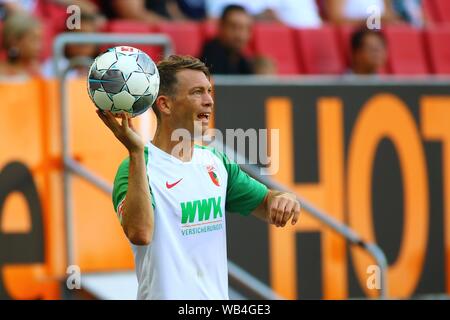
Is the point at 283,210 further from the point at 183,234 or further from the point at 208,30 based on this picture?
the point at 208,30

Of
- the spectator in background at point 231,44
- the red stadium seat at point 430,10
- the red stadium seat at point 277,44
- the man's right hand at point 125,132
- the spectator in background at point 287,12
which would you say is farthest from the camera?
the red stadium seat at point 430,10

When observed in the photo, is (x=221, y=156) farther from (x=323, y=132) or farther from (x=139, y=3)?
(x=139, y=3)

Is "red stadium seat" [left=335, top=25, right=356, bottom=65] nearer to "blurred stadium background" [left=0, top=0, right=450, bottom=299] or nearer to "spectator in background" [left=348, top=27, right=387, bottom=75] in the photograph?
"blurred stadium background" [left=0, top=0, right=450, bottom=299]

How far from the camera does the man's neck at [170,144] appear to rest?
18.4ft

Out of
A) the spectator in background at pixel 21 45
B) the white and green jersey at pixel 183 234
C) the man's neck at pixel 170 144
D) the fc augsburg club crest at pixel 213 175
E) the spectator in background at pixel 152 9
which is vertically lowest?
the white and green jersey at pixel 183 234

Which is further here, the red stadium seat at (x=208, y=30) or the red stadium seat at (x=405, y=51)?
the red stadium seat at (x=405, y=51)

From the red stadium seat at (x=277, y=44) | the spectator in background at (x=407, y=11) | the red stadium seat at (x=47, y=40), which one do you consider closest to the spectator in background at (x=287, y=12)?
the red stadium seat at (x=277, y=44)

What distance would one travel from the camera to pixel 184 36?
407 inches

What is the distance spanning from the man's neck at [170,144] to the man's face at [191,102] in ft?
0.20

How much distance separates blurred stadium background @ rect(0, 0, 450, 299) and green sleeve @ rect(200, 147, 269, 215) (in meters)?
2.50

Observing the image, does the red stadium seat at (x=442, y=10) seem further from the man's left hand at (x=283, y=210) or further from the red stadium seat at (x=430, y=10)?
the man's left hand at (x=283, y=210)

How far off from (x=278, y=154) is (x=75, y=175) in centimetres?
189

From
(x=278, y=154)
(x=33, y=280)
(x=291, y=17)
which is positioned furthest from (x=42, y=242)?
(x=291, y=17)

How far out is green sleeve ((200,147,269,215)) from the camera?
5.75m
